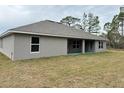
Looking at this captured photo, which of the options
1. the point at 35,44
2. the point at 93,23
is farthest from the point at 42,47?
the point at 93,23

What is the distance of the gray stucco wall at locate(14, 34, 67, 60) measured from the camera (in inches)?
440

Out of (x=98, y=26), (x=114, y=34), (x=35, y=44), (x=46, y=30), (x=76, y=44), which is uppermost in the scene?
(x=98, y=26)

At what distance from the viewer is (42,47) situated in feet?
41.8

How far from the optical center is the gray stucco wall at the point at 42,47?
440 inches

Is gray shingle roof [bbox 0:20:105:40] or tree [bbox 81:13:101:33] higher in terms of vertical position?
tree [bbox 81:13:101:33]

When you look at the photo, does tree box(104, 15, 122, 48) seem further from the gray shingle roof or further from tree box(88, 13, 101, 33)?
the gray shingle roof

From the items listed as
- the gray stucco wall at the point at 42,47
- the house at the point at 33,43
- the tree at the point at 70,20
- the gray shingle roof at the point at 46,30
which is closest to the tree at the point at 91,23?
the tree at the point at 70,20

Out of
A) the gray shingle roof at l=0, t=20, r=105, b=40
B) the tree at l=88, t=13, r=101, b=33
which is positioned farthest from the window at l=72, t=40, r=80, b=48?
the tree at l=88, t=13, r=101, b=33

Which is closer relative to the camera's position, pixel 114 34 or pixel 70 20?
pixel 114 34

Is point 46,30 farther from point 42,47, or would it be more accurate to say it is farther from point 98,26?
point 98,26
